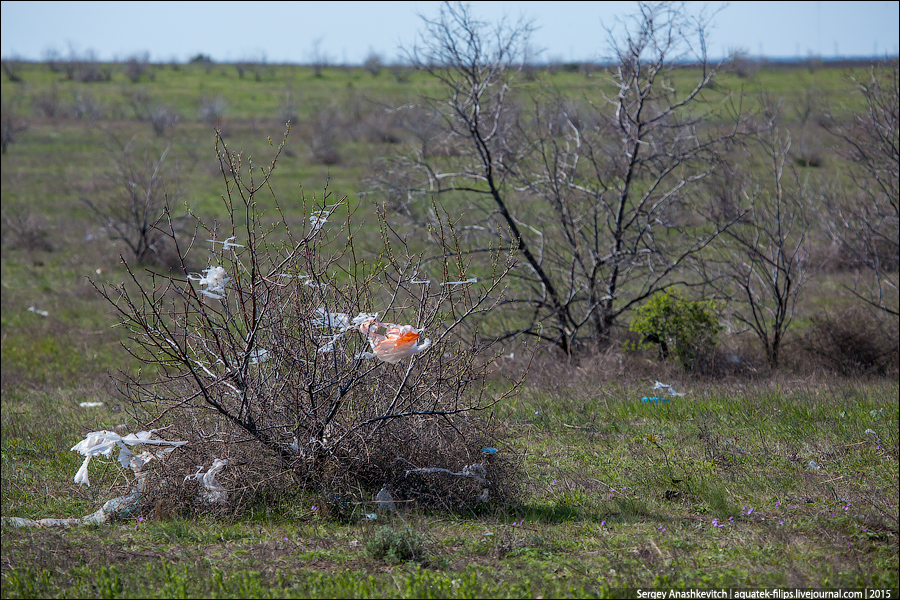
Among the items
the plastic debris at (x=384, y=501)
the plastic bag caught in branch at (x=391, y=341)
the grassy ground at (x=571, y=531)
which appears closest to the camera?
the grassy ground at (x=571, y=531)

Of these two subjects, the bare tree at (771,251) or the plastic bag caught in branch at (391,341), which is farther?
the bare tree at (771,251)

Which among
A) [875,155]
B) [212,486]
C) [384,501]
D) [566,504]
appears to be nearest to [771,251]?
[875,155]

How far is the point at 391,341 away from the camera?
4.18m

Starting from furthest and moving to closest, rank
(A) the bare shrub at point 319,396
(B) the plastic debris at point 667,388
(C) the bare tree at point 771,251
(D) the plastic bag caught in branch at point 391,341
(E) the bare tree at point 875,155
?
(E) the bare tree at point 875,155, (C) the bare tree at point 771,251, (B) the plastic debris at point 667,388, (A) the bare shrub at point 319,396, (D) the plastic bag caught in branch at point 391,341

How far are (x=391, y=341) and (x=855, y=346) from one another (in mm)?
6937

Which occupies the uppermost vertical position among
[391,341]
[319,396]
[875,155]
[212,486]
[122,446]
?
[875,155]

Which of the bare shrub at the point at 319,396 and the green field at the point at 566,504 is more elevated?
the bare shrub at the point at 319,396

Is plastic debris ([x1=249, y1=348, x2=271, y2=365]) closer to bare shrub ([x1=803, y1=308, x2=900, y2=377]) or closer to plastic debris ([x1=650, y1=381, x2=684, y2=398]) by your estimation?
plastic debris ([x1=650, y1=381, x2=684, y2=398])

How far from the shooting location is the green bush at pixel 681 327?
8297mm

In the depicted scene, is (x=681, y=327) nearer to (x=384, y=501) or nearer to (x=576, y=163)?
(x=576, y=163)

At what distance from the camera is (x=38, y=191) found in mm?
22438

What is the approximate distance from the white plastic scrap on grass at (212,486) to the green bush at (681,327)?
5507 mm

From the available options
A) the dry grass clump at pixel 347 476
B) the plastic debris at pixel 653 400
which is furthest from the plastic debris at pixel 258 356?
the plastic debris at pixel 653 400

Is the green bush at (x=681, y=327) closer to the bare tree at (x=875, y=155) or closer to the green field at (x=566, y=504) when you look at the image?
the green field at (x=566, y=504)
